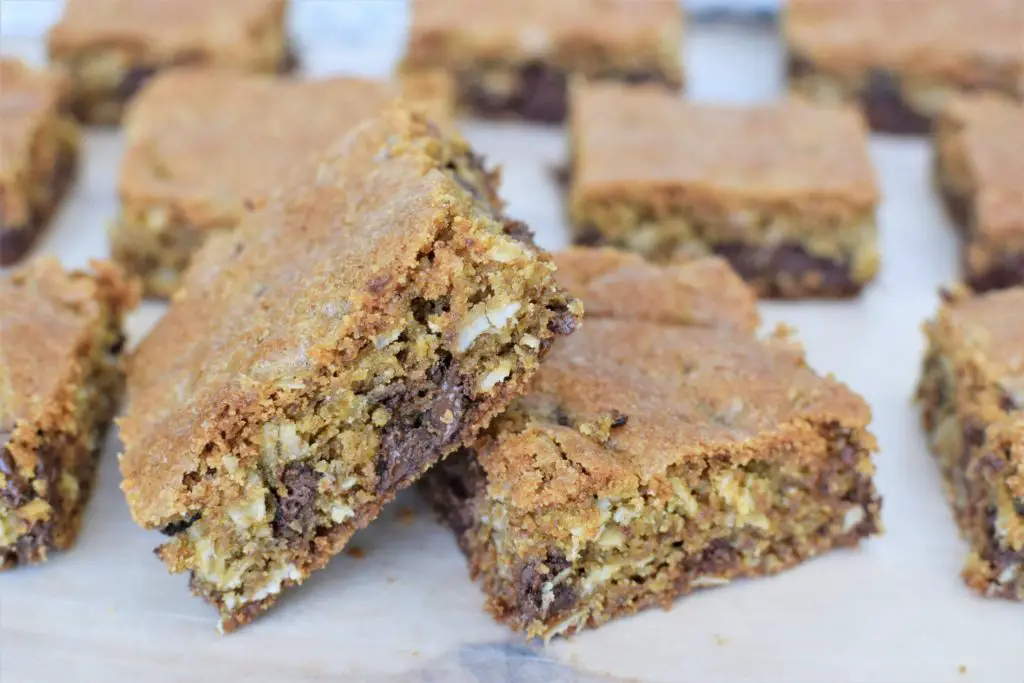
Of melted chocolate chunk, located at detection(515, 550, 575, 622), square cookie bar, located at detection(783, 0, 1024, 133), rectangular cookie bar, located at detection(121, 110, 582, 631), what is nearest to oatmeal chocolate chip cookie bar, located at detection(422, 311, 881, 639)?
melted chocolate chunk, located at detection(515, 550, 575, 622)

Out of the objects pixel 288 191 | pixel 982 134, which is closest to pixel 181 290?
pixel 288 191

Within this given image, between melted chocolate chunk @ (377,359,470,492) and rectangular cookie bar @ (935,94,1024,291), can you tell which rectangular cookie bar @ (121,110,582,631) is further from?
rectangular cookie bar @ (935,94,1024,291)

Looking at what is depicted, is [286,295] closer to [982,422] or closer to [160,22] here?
[982,422]

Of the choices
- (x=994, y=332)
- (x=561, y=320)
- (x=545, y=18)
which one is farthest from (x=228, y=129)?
(x=994, y=332)

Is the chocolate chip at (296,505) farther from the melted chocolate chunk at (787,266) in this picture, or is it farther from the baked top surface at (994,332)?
the melted chocolate chunk at (787,266)

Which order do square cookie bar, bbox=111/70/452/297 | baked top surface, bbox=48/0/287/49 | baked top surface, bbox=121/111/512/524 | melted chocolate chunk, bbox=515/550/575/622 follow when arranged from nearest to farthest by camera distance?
1. baked top surface, bbox=121/111/512/524
2. melted chocolate chunk, bbox=515/550/575/622
3. square cookie bar, bbox=111/70/452/297
4. baked top surface, bbox=48/0/287/49

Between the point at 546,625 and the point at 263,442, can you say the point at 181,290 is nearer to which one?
the point at 263,442
